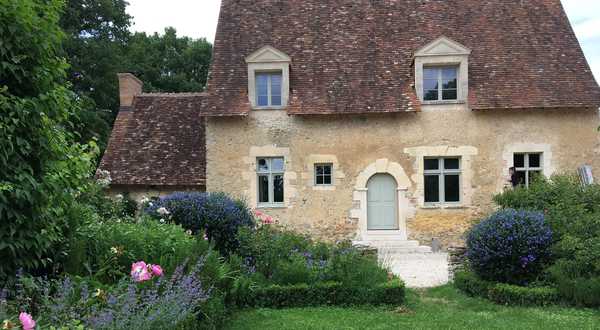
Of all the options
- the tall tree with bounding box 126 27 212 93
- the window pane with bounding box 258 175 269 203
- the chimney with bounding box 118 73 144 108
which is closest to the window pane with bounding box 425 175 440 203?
the window pane with bounding box 258 175 269 203

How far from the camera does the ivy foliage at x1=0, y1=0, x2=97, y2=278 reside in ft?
14.1

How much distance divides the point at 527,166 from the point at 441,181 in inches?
93.7

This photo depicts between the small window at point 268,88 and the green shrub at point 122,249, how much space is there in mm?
8524

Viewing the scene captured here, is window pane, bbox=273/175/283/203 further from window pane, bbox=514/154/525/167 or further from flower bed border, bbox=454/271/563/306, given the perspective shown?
flower bed border, bbox=454/271/563/306

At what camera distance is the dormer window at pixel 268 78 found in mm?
14531

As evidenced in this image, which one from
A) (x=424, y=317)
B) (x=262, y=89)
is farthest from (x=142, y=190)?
(x=424, y=317)

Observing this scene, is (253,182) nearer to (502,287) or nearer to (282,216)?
(282,216)

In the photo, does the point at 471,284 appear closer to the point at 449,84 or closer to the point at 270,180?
the point at 270,180

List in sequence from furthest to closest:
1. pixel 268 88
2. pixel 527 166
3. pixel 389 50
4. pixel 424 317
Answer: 1. pixel 389 50
2. pixel 268 88
3. pixel 527 166
4. pixel 424 317

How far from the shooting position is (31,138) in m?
4.54

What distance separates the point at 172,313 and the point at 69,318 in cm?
80

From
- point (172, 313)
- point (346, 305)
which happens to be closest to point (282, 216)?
point (346, 305)

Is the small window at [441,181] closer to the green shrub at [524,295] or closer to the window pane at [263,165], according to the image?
the window pane at [263,165]

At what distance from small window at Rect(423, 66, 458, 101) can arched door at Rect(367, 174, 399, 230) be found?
258 cm
